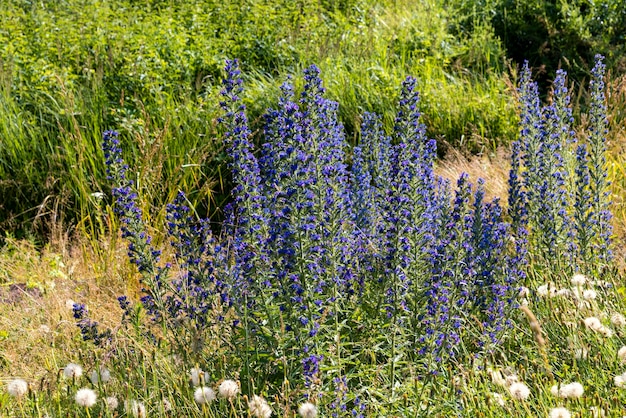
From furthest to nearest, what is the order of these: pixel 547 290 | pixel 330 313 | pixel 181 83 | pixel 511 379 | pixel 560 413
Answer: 1. pixel 181 83
2. pixel 547 290
3. pixel 330 313
4. pixel 511 379
5. pixel 560 413

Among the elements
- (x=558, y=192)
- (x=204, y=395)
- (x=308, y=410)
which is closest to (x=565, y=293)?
(x=558, y=192)

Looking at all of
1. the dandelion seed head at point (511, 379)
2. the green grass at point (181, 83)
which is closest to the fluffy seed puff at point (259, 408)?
the dandelion seed head at point (511, 379)

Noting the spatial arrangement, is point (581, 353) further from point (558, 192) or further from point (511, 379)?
point (558, 192)

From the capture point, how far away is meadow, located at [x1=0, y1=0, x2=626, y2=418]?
3586 mm

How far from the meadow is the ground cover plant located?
0.06 feet

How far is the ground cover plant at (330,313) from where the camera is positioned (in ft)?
11.6

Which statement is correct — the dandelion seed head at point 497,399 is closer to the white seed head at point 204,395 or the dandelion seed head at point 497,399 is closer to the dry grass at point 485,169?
the white seed head at point 204,395

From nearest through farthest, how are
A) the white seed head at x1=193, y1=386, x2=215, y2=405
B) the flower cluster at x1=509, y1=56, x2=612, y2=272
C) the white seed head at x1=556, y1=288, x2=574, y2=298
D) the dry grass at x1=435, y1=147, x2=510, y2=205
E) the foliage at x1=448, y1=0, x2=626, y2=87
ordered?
1. the white seed head at x1=193, y1=386, x2=215, y2=405
2. the white seed head at x1=556, y1=288, x2=574, y2=298
3. the flower cluster at x1=509, y1=56, x2=612, y2=272
4. the dry grass at x1=435, y1=147, x2=510, y2=205
5. the foliage at x1=448, y1=0, x2=626, y2=87

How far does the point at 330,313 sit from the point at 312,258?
285mm

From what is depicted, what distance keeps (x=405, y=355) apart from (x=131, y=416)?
1337 mm

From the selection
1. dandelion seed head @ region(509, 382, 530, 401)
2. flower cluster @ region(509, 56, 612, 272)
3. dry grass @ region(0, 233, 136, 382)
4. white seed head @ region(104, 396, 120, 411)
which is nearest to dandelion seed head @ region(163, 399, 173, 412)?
white seed head @ region(104, 396, 120, 411)

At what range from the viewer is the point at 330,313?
375cm

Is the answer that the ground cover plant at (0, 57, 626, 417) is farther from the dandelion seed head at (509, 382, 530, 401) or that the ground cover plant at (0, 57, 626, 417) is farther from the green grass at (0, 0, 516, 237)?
the green grass at (0, 0, 516, 237)

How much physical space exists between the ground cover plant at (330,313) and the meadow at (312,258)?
0.06 ft
